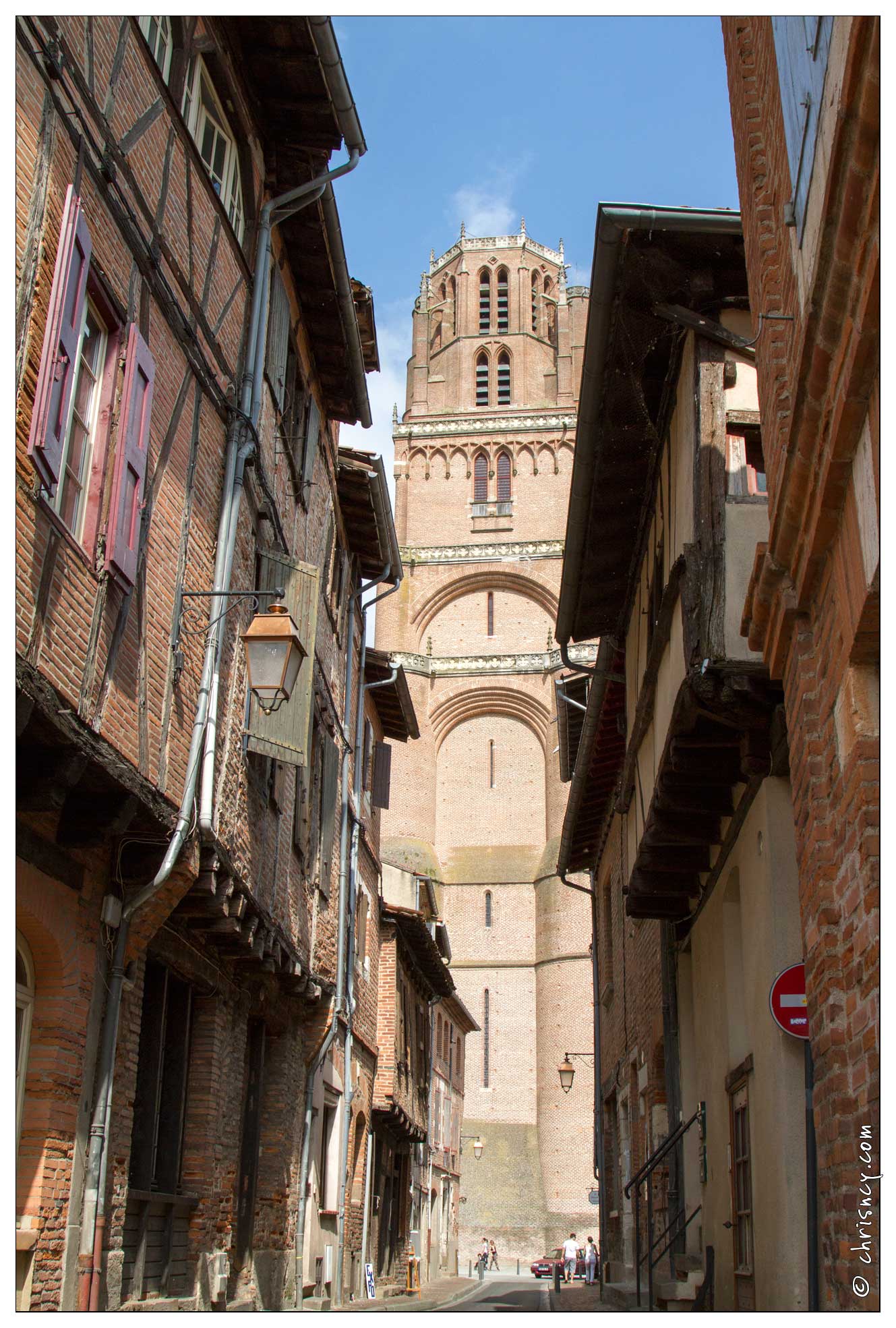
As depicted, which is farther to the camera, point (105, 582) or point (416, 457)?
point (416, 457)

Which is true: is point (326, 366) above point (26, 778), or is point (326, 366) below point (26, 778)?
above

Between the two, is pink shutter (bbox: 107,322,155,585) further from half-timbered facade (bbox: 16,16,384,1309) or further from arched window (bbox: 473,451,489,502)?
arched window (bbox: 473,451,489,502)

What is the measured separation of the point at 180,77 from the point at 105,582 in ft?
13.1

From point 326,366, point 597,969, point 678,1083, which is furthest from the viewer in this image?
point 597,969

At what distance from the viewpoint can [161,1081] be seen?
30.4 feet

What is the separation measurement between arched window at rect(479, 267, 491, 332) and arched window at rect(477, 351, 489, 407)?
88.4 inches

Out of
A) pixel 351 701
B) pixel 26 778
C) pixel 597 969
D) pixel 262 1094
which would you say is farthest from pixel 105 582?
pixel 597 969

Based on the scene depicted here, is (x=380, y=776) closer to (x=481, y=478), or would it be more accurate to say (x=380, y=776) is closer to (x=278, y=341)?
(x=278, y=341)

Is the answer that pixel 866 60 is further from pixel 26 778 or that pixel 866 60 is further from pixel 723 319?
pixel 723 319

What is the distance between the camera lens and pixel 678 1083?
11875mm

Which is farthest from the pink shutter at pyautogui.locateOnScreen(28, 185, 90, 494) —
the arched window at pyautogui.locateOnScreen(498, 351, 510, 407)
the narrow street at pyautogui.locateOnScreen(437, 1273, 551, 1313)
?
the arched window at pyautogui.locateOnScreen(498, 351, 510, 407)

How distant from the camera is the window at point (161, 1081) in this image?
341 inches

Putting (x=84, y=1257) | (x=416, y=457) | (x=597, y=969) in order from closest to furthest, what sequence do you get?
(x=84, y=1257), (x=597, y=969), (x=416, y=457)

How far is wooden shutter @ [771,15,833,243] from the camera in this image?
16.1ft
